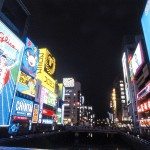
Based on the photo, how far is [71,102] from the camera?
153250 mm

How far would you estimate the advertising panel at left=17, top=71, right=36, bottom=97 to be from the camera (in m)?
41.1

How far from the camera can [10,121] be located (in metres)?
36.4

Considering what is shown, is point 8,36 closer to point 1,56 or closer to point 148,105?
point 1,56

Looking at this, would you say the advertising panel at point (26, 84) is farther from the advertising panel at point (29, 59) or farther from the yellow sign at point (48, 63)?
the yellow sign at point (48, 63)

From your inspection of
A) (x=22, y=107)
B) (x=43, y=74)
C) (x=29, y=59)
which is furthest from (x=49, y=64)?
(x=22, y=107)

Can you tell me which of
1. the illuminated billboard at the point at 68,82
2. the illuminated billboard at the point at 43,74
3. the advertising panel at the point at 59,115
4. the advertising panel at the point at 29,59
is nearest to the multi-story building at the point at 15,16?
the advertising panel at the point at 29,59

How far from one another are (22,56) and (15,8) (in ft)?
41.0

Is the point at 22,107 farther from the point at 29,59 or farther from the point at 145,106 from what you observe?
the point at 145,106

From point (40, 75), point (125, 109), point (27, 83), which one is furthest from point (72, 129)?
point (125, 109)

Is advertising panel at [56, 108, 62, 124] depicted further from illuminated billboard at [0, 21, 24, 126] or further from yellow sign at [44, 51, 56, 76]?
illuminated billboard at [0, 21, 24, 126]

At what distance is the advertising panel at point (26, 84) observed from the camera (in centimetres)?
4113

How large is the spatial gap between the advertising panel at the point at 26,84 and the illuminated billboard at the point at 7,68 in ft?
11.7

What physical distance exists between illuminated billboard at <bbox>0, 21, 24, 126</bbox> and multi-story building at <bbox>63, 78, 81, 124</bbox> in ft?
360

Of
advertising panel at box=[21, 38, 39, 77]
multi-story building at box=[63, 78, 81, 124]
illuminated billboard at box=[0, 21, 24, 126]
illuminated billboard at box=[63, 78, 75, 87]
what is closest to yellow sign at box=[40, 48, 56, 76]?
advertising panel at box=[21, 38, 39, 77]
